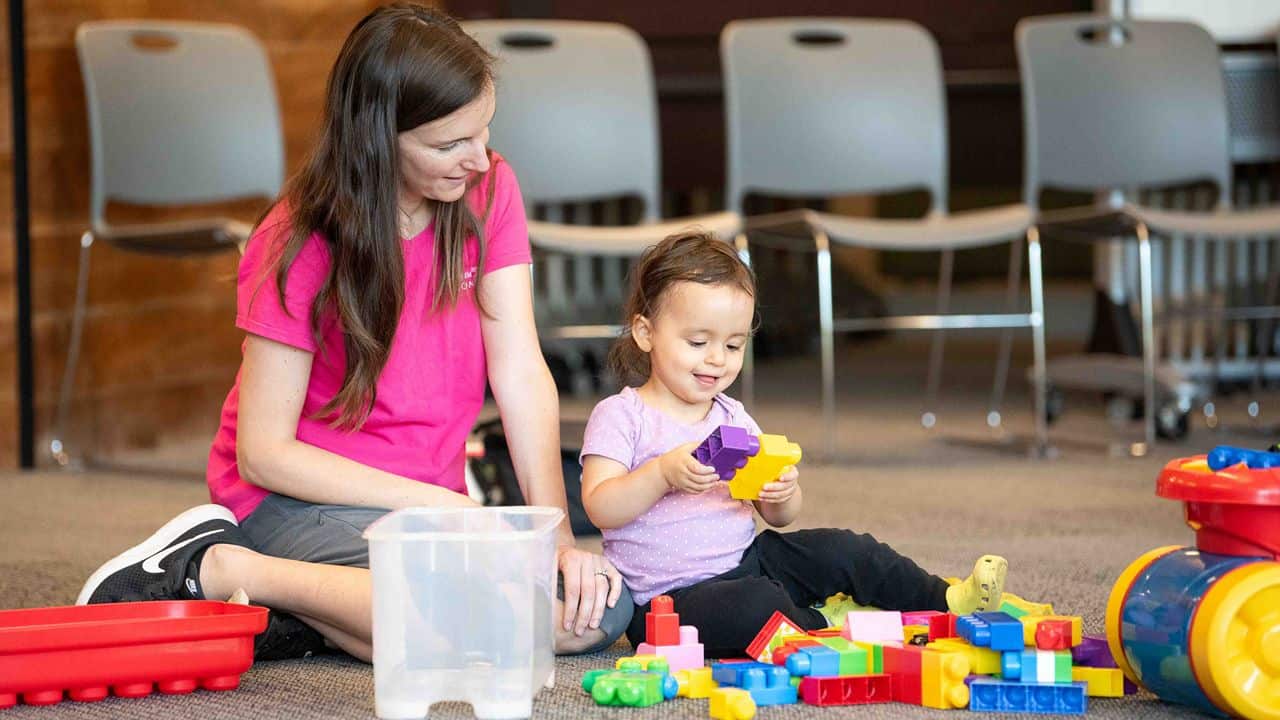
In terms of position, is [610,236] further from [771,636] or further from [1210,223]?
[771,636]

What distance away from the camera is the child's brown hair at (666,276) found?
5.07ft

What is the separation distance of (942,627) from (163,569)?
787 mm

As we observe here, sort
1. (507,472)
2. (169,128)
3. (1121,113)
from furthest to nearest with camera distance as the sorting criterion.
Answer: (1121,113), (169,128), (507,472)

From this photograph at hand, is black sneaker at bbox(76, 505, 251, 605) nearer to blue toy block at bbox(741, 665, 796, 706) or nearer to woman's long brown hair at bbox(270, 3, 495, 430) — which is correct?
woman's long brown hair at bbox(270, 3, 495, 430)

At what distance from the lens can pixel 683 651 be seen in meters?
1.44

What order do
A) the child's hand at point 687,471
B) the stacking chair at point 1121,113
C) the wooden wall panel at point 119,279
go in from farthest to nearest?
the stacking chair at point 1121,113 < the wooden wall panel at point 119,279 < the child's hand at point 687,471

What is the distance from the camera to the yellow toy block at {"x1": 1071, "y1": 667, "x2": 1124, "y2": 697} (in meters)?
1.35

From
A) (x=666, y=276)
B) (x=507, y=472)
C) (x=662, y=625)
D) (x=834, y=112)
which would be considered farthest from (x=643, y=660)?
(x=834, y=112)

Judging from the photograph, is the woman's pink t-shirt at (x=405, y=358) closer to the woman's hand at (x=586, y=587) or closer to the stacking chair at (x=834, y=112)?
the woman's hand at (x=586, y=587)

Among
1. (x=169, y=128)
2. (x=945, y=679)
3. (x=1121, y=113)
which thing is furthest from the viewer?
(x=1121, y=113)

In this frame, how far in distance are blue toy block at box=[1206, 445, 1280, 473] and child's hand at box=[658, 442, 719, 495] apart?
438 millimetres

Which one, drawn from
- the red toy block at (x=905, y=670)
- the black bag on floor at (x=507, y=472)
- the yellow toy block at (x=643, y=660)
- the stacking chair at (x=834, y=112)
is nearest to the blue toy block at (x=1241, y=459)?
the red toy block at (x=905, y=670)

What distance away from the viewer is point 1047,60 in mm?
3584

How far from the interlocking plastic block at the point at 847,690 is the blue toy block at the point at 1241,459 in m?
0.34
